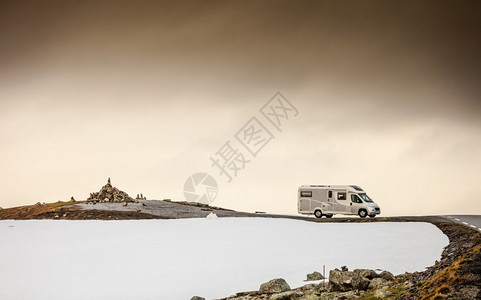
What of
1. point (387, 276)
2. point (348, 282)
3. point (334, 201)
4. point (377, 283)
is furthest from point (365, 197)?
point (348, 282)

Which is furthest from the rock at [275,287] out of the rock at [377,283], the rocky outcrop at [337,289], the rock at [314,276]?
the rock at [377,283]

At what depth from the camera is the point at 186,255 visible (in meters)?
26.2

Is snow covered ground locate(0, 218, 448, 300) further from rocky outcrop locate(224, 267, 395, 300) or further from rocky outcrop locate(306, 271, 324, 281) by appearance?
rocky outcrop locate(224, 267, 395, 300)

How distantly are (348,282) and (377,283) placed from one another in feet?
4.49

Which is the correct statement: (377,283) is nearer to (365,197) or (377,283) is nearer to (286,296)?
(286,296)

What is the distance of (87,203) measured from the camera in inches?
1853

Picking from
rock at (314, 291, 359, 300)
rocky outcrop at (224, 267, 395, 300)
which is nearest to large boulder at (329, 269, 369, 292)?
rocky outcrop at (224, 267, 395, 300)

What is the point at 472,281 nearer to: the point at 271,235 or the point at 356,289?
the point at 356,289

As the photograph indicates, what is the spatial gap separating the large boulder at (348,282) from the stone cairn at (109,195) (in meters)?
34.4

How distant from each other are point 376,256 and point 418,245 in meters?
3.45

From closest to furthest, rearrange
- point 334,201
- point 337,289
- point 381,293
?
point 381,293
point 337,289
point 334,201

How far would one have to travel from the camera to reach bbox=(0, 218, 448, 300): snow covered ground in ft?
71.2

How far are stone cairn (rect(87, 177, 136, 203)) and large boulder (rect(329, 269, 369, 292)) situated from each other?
34415mm

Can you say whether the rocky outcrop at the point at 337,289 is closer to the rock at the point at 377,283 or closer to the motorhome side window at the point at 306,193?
the rock at the point at 377,283
